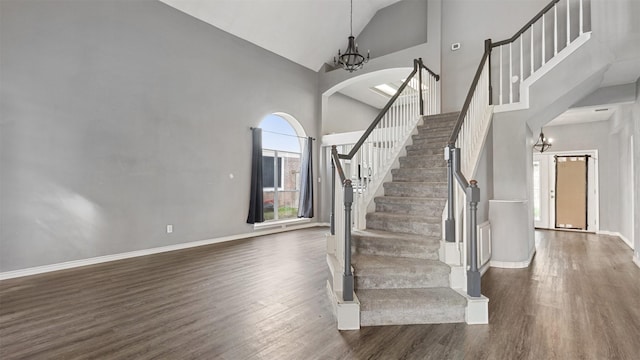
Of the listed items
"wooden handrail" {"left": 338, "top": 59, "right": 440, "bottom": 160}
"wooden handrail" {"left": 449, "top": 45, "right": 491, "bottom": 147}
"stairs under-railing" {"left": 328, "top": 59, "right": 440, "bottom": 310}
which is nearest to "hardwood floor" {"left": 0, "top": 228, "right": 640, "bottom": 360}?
"stairs under-railing" {"left": 328, "top": 59, "right": 440, "bottom": 310}

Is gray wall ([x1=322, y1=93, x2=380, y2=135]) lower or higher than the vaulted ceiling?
lower

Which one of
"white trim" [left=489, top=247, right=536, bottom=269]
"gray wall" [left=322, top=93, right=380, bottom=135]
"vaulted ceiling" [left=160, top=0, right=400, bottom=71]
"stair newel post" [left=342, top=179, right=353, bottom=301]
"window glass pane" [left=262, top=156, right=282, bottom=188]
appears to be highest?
"vaulted ceiling" [left=160, top=0, right=400, bottom=71]

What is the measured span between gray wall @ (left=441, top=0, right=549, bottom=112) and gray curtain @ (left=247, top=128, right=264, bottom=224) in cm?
459

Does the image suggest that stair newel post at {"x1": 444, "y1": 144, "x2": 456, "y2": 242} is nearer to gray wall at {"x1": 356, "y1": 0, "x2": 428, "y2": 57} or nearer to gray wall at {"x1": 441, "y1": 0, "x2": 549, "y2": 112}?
gray wall at {"x1": 441, "y1": 0, "x2": 549, "y2": 112}

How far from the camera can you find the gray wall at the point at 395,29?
7.70 meters

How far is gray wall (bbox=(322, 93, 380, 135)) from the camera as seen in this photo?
9742 millimetres

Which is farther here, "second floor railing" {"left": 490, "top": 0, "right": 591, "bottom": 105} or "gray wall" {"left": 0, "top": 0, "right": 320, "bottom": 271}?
"second floor railing" {"left": 490, "top": 0, "right": 591, "bottom": 105}

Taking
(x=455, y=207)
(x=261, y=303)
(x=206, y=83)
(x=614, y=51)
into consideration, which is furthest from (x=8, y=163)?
(x=614, y=51)

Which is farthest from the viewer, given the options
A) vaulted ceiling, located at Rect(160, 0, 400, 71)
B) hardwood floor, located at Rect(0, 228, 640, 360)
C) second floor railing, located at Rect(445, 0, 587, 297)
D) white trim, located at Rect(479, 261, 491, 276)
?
vaulted ceiling, located at Rect(160, 0, 400, 71)

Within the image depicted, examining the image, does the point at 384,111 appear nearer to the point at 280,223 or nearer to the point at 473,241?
the point at 473,241

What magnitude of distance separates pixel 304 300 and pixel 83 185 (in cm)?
385

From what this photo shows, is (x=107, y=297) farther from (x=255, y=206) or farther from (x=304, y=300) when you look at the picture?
(x=255, y=206)

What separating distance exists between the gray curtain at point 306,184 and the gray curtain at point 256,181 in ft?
5.19

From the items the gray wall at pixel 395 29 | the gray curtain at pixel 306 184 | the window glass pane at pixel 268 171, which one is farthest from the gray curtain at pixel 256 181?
the gray wall at pixel 395 29
